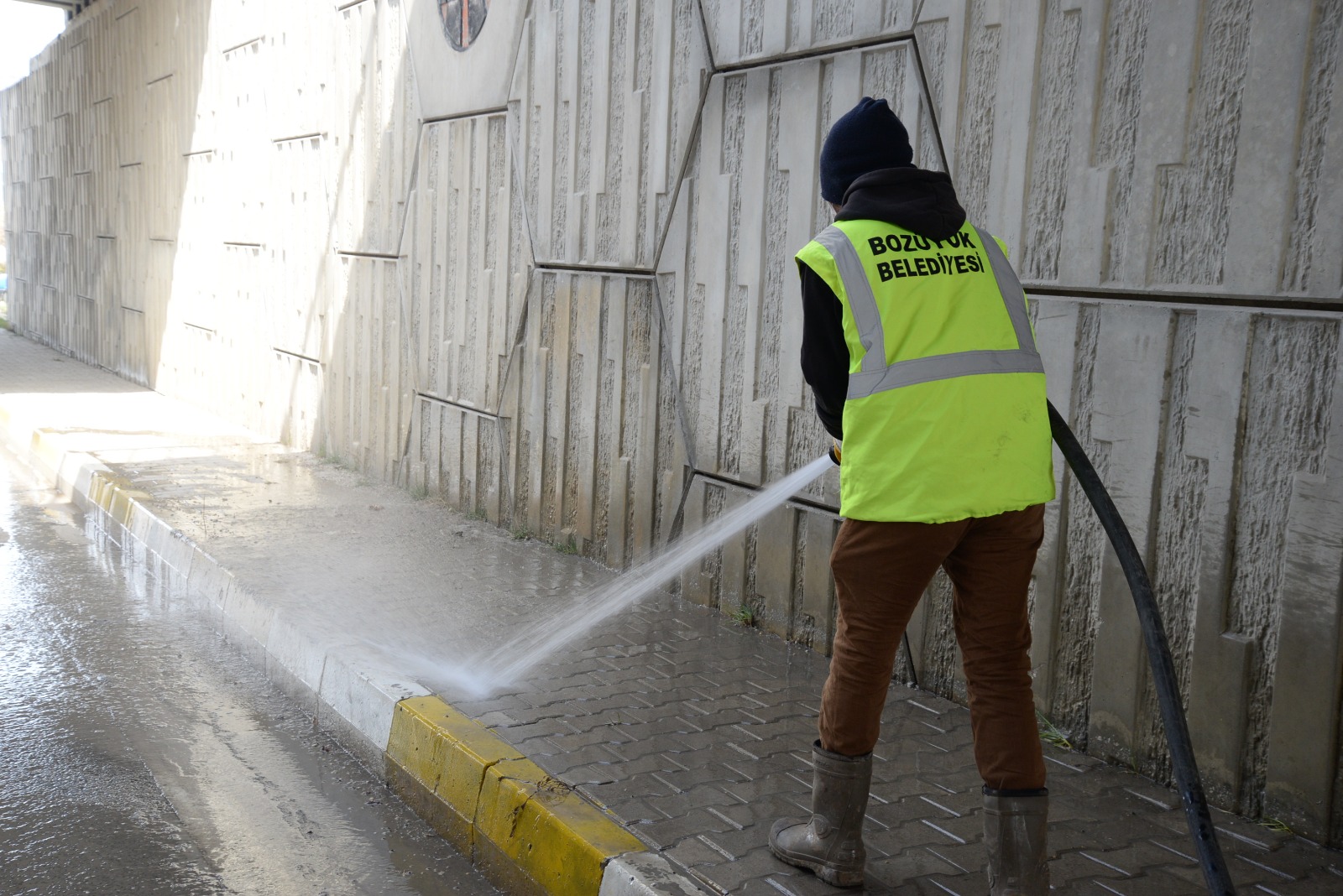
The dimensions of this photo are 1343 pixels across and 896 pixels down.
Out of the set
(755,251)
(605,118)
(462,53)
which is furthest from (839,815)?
(462,53)

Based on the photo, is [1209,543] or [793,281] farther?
[793,281]

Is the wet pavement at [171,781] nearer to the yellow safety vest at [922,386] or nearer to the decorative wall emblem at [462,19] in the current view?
the yellow safety vest at [922,386]

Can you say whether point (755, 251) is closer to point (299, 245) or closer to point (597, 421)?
point (597, 421)

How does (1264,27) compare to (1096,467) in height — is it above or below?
above

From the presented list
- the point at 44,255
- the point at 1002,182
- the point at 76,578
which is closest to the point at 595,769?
the point at 1002,182

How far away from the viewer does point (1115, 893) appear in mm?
2916

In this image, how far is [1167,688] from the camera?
2.66m

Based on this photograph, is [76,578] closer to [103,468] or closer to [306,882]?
[103,468]

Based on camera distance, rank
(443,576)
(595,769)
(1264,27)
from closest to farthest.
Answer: (1264,27)
(595,769)
(443,576)

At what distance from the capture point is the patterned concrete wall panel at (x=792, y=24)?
433 centimetres

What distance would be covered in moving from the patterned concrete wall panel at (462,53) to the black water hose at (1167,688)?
16.0 ft

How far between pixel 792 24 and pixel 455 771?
3151mm

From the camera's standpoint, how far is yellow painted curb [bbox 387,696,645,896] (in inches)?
124

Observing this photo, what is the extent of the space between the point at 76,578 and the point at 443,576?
2.19 metres
